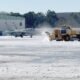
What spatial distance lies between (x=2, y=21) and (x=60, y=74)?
108m

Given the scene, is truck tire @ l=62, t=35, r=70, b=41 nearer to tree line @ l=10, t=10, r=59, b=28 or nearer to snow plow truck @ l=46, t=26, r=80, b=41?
snow plow truck @ l=46, t=26, r=80, b=41

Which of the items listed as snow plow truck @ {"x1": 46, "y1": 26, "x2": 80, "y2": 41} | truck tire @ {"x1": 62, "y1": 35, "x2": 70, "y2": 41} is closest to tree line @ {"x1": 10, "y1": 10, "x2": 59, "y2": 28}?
snow plow truck @ {"x1": 46, "y1": 26, "x2": 80, "y2": 41}

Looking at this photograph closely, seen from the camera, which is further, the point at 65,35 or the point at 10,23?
the point at 10,23

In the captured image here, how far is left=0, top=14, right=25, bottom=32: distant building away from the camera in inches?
4781

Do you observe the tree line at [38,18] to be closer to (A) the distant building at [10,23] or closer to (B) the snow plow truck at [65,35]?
(A) the distant building at [10,23]

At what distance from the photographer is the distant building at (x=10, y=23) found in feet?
398

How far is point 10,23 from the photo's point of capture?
124500 millimetres

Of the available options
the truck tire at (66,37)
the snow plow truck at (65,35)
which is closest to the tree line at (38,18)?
the snow plow truck at (65,35)

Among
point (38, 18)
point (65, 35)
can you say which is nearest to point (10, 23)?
point (38, 18)

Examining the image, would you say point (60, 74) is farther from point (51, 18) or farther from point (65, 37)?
point (51, 18)

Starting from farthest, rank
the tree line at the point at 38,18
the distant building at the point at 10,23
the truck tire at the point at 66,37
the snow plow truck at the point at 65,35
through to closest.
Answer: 1. the tree line at the point at 38,18
2. the distant building at the point at 10,23
3. the snow plow truck at the point at 65,35
4. the truck tire at the point at 66,37

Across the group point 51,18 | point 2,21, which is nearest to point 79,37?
point 2,21

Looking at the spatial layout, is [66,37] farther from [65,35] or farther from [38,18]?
[38,18]

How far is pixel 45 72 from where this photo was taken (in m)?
15.1
